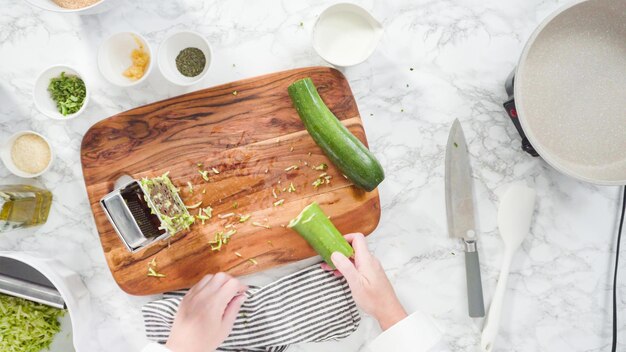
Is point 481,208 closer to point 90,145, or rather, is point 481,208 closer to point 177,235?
point 177,235

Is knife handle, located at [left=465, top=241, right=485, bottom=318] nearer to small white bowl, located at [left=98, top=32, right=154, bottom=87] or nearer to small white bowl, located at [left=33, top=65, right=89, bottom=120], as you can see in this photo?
small white bowl, located at [left=98, top=32, right=154, bottom=87]

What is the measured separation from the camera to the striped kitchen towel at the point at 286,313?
1.41 meters

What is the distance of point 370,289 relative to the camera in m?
1.35

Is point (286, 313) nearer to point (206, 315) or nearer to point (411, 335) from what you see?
point (206, 315)

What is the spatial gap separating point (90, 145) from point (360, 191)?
812 millimetres

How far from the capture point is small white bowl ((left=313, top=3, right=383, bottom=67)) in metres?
1.37

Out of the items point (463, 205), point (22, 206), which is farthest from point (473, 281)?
point (22, 206)

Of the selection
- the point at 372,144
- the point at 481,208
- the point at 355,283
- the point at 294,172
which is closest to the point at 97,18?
the point at 294,172

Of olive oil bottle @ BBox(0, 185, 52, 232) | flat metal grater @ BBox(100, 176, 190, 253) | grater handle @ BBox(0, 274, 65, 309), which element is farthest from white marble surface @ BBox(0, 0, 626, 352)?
flat metal grater @ BBox(100, 176, 190, 253)

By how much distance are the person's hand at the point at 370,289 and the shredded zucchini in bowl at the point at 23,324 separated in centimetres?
87

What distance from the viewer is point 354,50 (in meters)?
1.40

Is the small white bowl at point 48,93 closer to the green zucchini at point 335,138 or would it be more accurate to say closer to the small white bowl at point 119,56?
the small white bowl at point 119,56

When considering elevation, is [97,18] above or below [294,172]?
above

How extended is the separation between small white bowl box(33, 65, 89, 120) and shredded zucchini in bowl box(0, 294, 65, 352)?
532mm
